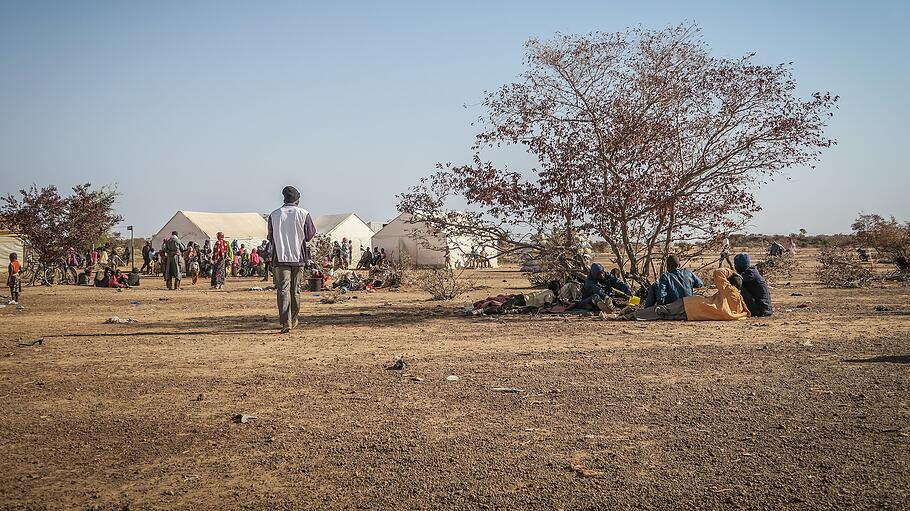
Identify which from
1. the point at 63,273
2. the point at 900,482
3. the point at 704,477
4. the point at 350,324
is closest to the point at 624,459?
the point at 704,477

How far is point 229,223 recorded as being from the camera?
47188 mm

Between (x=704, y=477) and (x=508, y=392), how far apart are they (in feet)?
8.34

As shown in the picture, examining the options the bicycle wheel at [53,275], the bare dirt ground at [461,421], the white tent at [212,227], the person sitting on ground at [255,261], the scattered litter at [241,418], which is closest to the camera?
the bare dirt ground at [461,421]

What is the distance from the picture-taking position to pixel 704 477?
165 inches

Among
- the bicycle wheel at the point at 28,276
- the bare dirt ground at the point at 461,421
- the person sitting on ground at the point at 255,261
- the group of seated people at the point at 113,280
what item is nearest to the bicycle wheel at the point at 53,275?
the bicycle wheel at the point at 28,276

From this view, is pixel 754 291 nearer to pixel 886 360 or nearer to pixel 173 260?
pixel 886 360

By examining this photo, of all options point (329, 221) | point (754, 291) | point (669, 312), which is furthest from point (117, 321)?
point (329, 221)

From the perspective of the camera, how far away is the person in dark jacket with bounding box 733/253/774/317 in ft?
43.2

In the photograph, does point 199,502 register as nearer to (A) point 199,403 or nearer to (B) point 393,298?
(A) point 199,403

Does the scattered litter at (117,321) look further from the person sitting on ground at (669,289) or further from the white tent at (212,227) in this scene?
the white tent at (212,227)

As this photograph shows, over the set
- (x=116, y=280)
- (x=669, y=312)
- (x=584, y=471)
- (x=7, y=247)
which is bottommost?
(x=584, y=471)

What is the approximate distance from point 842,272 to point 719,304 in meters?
12.1

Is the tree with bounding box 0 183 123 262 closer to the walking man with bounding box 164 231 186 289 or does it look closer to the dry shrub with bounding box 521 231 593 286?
the walking man with bounding box 164 231 186 289

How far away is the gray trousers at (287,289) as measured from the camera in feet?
36.4
